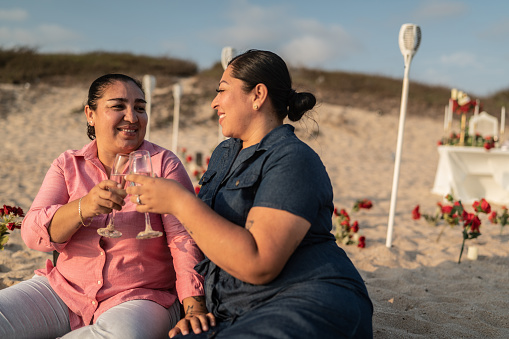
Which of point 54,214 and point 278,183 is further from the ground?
point 278,183

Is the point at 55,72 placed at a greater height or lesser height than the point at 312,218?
greater

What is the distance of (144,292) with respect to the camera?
210 cm

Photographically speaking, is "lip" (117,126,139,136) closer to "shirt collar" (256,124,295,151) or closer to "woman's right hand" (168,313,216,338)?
"shirt collar" (256,124,295,151)

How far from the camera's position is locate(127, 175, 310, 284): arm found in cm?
150

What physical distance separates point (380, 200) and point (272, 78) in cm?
667

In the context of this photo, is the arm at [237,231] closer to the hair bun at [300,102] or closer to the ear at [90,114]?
the hair bun at [300,102]

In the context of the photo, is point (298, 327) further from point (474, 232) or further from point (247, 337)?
point (474, 232)

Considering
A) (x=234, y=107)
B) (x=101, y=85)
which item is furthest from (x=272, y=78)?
(x=101, y=85)

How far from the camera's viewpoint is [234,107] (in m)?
1.89

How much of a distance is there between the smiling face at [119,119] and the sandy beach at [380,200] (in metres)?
0.98

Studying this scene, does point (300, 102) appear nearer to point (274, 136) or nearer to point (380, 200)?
point (274, 136)

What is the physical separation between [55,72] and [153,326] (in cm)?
1972

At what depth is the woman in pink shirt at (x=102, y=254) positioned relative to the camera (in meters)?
1.98

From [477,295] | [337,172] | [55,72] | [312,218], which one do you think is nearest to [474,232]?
[477,295]
